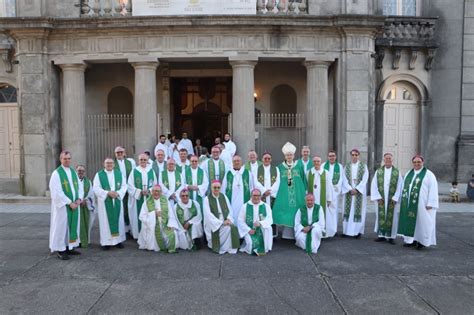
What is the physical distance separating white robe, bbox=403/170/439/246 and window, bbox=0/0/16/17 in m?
15.9

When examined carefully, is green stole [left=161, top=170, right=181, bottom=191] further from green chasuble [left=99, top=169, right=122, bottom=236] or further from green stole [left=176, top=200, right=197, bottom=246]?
green chasuble [left=99, top=169, right=122, bottom=236]

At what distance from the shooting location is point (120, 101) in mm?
17812

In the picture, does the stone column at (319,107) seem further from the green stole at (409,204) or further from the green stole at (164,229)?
the green stole at (164,229)

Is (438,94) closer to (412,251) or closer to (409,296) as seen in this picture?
(412,251)

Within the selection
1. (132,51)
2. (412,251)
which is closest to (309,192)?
(412,251)

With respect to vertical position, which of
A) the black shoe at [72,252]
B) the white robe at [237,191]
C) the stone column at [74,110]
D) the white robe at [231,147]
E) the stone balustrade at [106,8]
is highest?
the stone balustrade at [106,8]

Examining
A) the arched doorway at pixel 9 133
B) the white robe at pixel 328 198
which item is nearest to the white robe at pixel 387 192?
the white robe at pixel 328 198

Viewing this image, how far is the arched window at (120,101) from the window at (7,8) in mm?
4709

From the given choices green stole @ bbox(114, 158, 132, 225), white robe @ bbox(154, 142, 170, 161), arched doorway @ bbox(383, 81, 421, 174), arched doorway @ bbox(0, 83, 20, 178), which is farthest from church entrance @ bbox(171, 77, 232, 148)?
green stole @ bbox(114, 158, 132, 225)

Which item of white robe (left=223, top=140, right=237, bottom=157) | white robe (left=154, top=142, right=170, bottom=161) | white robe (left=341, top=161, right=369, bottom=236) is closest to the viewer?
white robe (left=341, top=161, right=369, bottom=236)

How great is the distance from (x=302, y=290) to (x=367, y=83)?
31.1 feet

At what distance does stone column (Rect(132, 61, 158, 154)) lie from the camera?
549 inches

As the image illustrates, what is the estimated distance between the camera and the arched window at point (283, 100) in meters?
17.6

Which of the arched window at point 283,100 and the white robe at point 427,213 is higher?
the arched window at point 283,100
